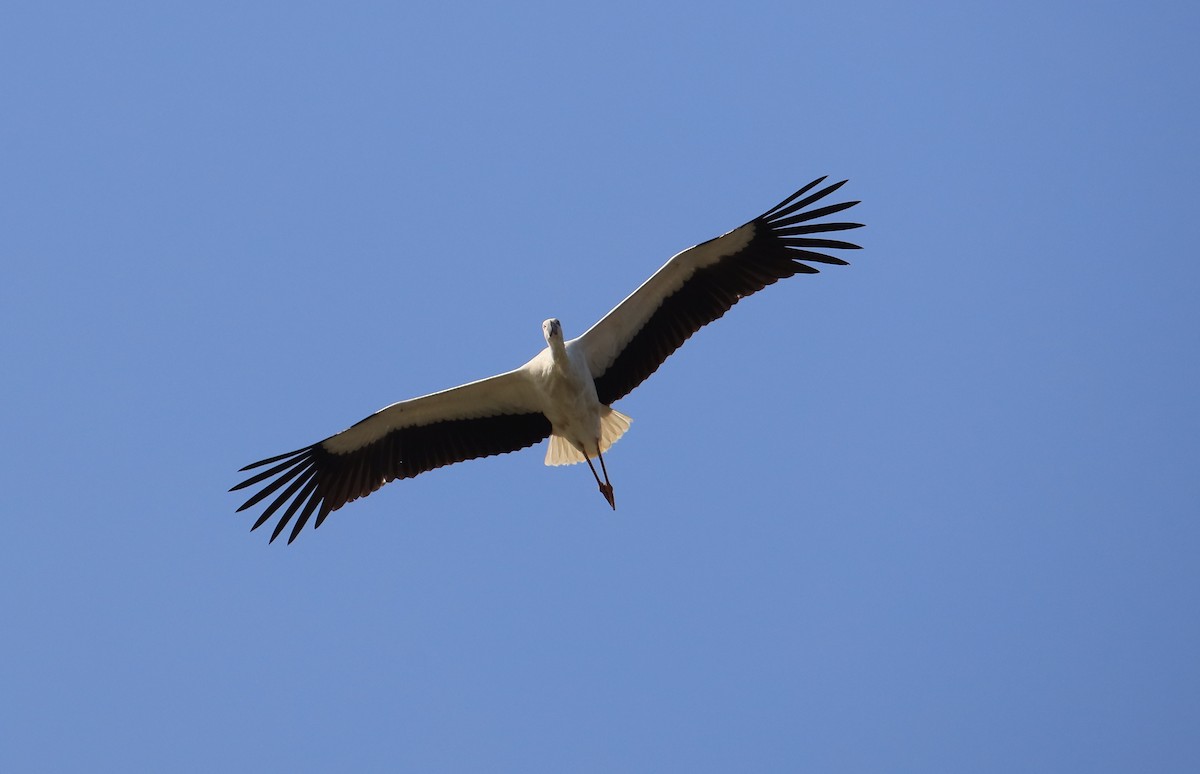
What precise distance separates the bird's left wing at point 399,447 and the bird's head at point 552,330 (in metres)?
0.73

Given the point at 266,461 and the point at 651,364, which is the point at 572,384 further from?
the point at 266,461

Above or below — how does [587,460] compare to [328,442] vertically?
below

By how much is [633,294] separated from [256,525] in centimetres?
337

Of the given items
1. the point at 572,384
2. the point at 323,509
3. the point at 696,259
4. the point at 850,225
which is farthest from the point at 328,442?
the point at 850,225

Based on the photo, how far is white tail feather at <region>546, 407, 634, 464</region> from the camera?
1410 cm

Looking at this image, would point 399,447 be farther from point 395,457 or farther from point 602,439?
point 602,439

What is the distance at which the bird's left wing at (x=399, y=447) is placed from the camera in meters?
13.8

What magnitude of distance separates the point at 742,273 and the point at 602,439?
1.72m

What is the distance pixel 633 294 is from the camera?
44.1 feet

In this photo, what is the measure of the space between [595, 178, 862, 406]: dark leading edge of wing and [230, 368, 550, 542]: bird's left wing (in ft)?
3.55

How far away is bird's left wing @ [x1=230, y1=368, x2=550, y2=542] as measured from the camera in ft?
45.4

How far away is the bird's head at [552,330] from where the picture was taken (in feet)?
43.3

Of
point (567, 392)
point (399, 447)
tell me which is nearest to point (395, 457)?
point (399, 447)

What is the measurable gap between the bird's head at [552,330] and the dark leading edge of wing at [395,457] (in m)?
0.94
